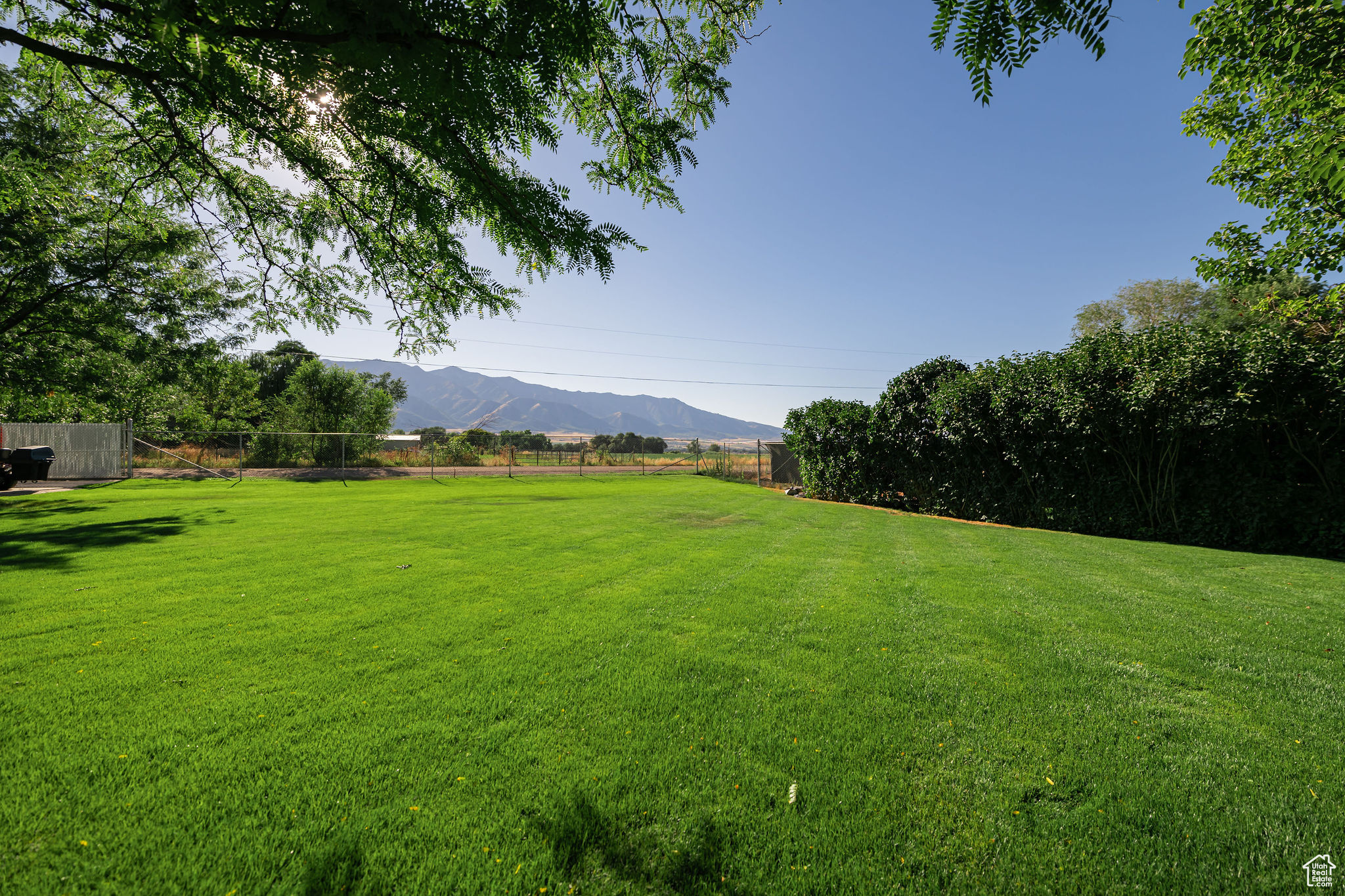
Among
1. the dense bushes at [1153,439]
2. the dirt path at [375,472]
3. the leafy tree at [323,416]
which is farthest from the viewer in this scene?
the leafy tree at [323,416]

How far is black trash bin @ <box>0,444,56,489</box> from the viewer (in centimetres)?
1298

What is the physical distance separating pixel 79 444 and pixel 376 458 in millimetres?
10944

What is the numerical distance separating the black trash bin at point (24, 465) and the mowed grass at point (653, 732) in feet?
43.4

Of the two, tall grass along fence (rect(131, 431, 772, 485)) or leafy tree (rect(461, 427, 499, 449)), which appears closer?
tall grass along fence (rect(131, 431, 772, 485))

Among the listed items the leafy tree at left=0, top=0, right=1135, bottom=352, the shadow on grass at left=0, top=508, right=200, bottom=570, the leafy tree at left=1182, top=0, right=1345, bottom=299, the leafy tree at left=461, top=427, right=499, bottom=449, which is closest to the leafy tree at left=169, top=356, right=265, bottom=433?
the leafy tree at left=461, top=427, right=499, bottom=449

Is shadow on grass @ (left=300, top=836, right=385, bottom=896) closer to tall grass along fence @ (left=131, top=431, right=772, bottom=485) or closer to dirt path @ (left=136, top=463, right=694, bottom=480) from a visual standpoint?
tall grass along fence @ (left=131, top=431, right=772, bottom=485)

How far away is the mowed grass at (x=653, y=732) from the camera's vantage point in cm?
178

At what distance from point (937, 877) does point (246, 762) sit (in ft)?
10.2

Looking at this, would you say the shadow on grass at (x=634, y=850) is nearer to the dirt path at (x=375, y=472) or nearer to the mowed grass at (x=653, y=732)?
the mowed grass at (x=653, y=732)

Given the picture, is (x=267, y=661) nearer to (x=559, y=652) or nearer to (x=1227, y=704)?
(x=559, y=652)

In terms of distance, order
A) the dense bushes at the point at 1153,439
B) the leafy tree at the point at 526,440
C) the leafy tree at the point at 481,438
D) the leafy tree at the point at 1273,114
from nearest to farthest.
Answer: the leafy tree at the point at 1273,114
the dense bushes at the point at 1153,439
the leafy tree at the point at 481,438
the leafy tree at the point at 526,440

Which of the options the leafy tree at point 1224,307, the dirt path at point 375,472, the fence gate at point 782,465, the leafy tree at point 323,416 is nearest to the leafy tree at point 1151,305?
the leafy tree at point 1224,307

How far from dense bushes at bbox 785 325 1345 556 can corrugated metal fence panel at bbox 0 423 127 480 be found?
29456 mm

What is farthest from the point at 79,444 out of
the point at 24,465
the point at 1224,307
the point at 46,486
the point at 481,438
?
the point at 1224,307
